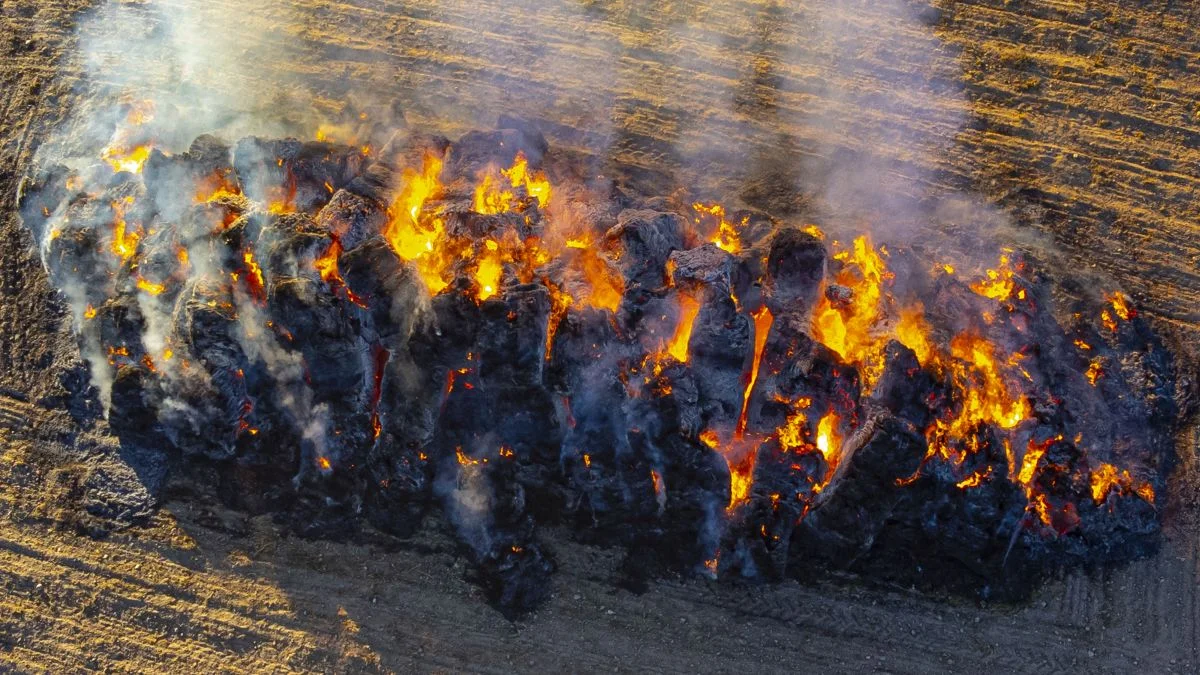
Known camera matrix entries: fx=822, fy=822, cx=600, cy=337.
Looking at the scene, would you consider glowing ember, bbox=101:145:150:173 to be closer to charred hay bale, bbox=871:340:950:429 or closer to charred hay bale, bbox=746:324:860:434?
charred hay bale, bbox=746:324:860:434

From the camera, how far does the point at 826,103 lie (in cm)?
1295

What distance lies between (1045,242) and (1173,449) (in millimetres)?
3307

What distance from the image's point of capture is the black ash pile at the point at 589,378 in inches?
388

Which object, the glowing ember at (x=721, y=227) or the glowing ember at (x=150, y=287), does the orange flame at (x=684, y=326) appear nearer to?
the glowing ember at (x=721, y=227)

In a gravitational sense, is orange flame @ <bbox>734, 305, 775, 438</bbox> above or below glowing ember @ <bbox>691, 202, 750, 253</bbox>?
below

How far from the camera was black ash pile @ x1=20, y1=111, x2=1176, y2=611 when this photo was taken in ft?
32.3

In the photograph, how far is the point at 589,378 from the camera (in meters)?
9.94

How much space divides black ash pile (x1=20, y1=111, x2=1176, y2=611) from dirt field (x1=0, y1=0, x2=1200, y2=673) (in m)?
0.56

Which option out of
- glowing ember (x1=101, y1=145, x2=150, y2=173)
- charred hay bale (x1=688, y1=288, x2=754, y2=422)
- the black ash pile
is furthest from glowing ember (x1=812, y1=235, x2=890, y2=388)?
glowing ember (x1=101, y1=145, x2=150, y2=173)

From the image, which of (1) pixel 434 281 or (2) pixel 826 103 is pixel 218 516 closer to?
(1) pixel 434 281

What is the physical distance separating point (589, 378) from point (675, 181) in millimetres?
4051

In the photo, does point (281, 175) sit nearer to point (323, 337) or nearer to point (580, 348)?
point (323, 337)

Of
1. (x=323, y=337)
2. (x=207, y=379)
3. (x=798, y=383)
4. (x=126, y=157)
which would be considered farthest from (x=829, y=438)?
(x=126, y=157)

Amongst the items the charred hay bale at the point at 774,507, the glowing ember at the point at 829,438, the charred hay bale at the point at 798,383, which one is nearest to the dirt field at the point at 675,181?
the charred hay bale at the point at 774,507
